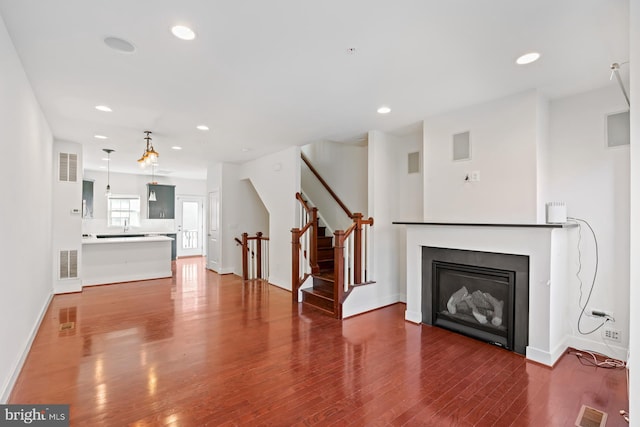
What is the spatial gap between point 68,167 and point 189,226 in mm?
5571

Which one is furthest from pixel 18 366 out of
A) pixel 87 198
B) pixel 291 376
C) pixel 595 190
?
pixel 87 198

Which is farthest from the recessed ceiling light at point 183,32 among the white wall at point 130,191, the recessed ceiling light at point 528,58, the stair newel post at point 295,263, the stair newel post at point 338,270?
the white wall at point 130,191

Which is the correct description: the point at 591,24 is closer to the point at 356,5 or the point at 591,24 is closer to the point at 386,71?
the point at 386,71

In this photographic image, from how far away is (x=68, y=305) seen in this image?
4.82 m

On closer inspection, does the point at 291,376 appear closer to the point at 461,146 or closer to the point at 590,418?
the point at 590,418

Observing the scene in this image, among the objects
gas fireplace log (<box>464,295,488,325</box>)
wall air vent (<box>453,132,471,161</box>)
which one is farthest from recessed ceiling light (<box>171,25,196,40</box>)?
gas fireplace log (<box>464,295,488,325</box>)

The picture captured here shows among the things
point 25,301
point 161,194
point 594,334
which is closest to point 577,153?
point 594,334

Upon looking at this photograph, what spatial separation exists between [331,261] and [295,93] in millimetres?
3389

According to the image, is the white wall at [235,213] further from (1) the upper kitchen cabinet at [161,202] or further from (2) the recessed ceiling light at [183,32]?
(2) the recessed ceiling light at [183,32]

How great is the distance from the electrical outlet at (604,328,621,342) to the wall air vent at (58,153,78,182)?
Answer: 8.12 metres

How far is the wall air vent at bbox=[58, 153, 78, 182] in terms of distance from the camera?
550 centimetres

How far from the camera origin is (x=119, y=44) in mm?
2328

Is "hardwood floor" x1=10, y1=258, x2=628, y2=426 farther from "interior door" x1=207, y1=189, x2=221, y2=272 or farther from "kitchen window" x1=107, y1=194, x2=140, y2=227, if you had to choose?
"kitchen window" x1=107, y1=194, x2=140, y2=227

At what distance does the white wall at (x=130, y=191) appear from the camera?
9117 mm
